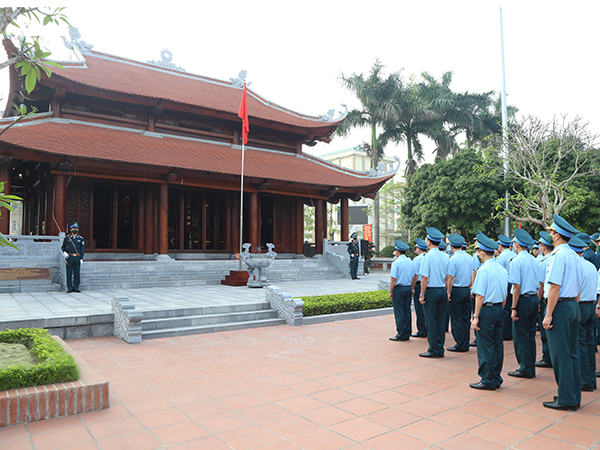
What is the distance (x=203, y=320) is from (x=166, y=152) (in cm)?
886

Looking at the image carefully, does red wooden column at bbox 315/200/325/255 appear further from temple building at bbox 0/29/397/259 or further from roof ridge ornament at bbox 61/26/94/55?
roof ridge ornament at bbox 61/26/94/55

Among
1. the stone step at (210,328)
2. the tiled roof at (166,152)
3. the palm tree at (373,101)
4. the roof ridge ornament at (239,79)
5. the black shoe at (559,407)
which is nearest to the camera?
the black shoe at (559,407)

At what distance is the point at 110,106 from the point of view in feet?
51.3

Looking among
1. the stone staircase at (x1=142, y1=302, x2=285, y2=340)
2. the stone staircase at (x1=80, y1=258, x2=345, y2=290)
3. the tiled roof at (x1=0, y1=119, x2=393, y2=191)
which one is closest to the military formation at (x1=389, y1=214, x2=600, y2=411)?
the stone staircase at (x1=142, y1=302, x2=285, y2=340)

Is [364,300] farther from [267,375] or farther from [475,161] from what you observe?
[475,161]

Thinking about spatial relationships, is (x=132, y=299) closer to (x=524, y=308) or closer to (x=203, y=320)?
(x=203, y=320)

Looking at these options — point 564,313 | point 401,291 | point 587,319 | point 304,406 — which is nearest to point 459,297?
point 401,291

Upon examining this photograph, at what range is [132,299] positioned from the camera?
9.38 metres

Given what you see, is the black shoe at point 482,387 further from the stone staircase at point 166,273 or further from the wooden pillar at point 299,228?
the wooden pillar at point 299,228

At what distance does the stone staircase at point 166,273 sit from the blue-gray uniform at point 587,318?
34.2ft

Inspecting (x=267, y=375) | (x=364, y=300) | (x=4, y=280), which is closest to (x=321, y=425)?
(x=267, y=375)

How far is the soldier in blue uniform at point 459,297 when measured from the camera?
6340mm

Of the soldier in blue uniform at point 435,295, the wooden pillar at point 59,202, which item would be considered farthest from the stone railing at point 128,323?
the wooden pillar at point 59,202

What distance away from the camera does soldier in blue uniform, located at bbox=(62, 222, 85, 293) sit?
10.4 metres
